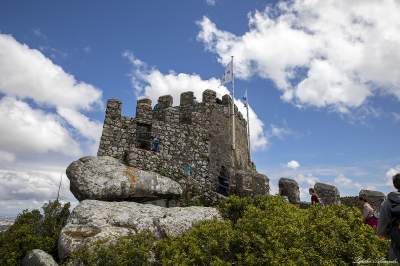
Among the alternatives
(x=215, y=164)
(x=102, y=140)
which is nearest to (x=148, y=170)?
(x=102, y=140)

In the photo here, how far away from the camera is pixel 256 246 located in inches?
326

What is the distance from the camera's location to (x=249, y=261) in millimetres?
7699

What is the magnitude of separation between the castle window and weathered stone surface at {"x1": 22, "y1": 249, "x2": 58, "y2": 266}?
722cm

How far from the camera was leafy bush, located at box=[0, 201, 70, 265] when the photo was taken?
11.5 m

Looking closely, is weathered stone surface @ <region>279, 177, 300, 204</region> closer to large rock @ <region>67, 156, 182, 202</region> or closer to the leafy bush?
large rock @ <region>67, 156, 182, 202</region>

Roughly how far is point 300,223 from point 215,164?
1084 cm

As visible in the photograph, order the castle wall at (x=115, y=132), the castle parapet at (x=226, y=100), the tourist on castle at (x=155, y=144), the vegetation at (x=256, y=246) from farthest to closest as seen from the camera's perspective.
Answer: the castle parapet at (x=226, y=100) → the tourist on castle at (x=155, y=144) → the castle wall at (x=115, y=132) → the vegetation at (x=256, y=246)

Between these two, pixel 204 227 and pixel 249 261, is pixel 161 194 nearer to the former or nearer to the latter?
pixel 204 227

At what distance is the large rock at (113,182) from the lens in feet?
44.1

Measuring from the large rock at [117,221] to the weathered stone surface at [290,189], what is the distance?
6.77m

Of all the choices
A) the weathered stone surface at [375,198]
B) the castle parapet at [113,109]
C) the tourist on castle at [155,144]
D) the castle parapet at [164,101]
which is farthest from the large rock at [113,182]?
the weathered stone surface at [375,198]

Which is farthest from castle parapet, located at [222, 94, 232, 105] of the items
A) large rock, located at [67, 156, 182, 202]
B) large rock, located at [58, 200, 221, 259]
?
large rock, located at [58, 200, 221, 259]

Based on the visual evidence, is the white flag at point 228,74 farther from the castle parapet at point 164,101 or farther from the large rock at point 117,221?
the large rock at point 117,221

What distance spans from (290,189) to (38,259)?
12291mm
